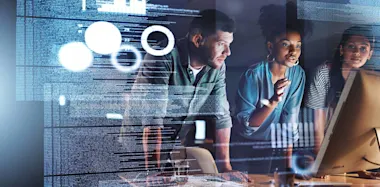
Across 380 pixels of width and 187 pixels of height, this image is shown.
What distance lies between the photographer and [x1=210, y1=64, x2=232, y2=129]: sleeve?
146 centimetres

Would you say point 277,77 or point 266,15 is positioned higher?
point 266,15

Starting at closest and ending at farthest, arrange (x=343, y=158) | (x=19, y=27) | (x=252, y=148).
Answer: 1. (x=19, y=27)
2. (x=343, y=158)
3. (x=252, y=148)

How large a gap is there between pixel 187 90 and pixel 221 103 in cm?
12

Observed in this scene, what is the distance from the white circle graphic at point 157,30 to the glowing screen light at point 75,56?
0.16 meters

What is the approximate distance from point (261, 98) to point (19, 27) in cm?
78

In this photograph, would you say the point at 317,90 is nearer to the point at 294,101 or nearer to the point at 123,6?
the point at 294,101

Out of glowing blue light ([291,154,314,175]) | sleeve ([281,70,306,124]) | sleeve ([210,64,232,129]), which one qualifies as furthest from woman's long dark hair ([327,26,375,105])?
sleeve ([210,64,232,129])

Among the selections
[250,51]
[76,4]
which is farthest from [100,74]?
[250,51]

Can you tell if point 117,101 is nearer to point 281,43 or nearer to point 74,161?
point 74,161

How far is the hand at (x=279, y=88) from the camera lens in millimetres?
1577

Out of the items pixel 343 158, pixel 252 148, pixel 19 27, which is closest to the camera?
pixel 19 27

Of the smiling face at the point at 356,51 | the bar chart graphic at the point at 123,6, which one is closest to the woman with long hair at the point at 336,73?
the smiling face at the point at 356,51

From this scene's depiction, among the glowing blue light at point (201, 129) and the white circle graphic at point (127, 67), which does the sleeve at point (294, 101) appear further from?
the white circle graphic at point (127, 67)

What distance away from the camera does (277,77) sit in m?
1.59
